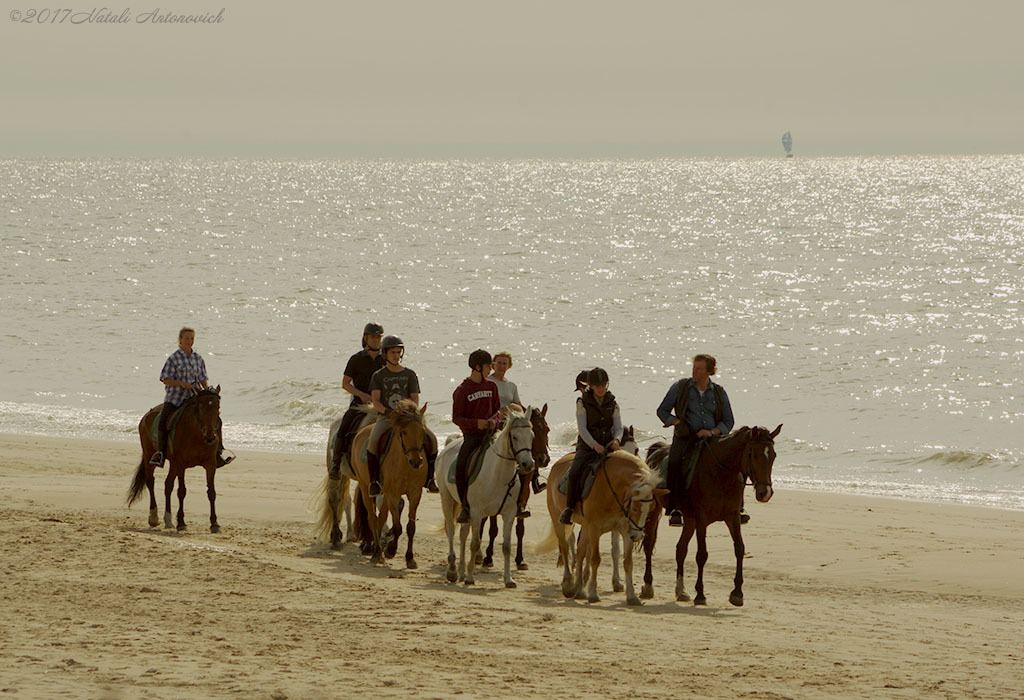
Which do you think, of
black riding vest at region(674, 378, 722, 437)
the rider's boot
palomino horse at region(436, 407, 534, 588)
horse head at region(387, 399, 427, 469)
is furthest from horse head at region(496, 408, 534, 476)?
the rider's boot

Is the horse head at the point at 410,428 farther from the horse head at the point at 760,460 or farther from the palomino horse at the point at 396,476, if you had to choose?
the horse head at the point at 760,460

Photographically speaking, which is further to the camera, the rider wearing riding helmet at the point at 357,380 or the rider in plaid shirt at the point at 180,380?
the rider in plaid shirt at the point at 180,380

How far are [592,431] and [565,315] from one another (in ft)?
127

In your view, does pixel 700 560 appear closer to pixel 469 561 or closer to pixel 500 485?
pixel 500 485

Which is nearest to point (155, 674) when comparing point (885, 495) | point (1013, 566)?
point (1013, 566)

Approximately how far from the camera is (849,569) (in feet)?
47.4

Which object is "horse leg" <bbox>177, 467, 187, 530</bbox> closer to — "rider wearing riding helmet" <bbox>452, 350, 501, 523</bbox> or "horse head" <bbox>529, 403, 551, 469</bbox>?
"rider wearing riding helmet" <bbox>452, 350, 501, 523</bbox>

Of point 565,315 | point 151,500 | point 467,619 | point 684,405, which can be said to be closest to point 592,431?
point 684,405

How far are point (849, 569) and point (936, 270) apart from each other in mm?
55176

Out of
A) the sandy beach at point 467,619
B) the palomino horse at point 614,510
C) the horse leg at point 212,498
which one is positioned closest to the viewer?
the sandy beach at point 467,619

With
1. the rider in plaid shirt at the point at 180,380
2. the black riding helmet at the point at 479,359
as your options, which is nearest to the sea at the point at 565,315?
the rider in plaid shirt at the point at 180,380

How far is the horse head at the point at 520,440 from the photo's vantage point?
39.2ft

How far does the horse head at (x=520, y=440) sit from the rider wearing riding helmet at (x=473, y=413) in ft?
1.71

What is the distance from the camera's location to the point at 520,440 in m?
12.1
